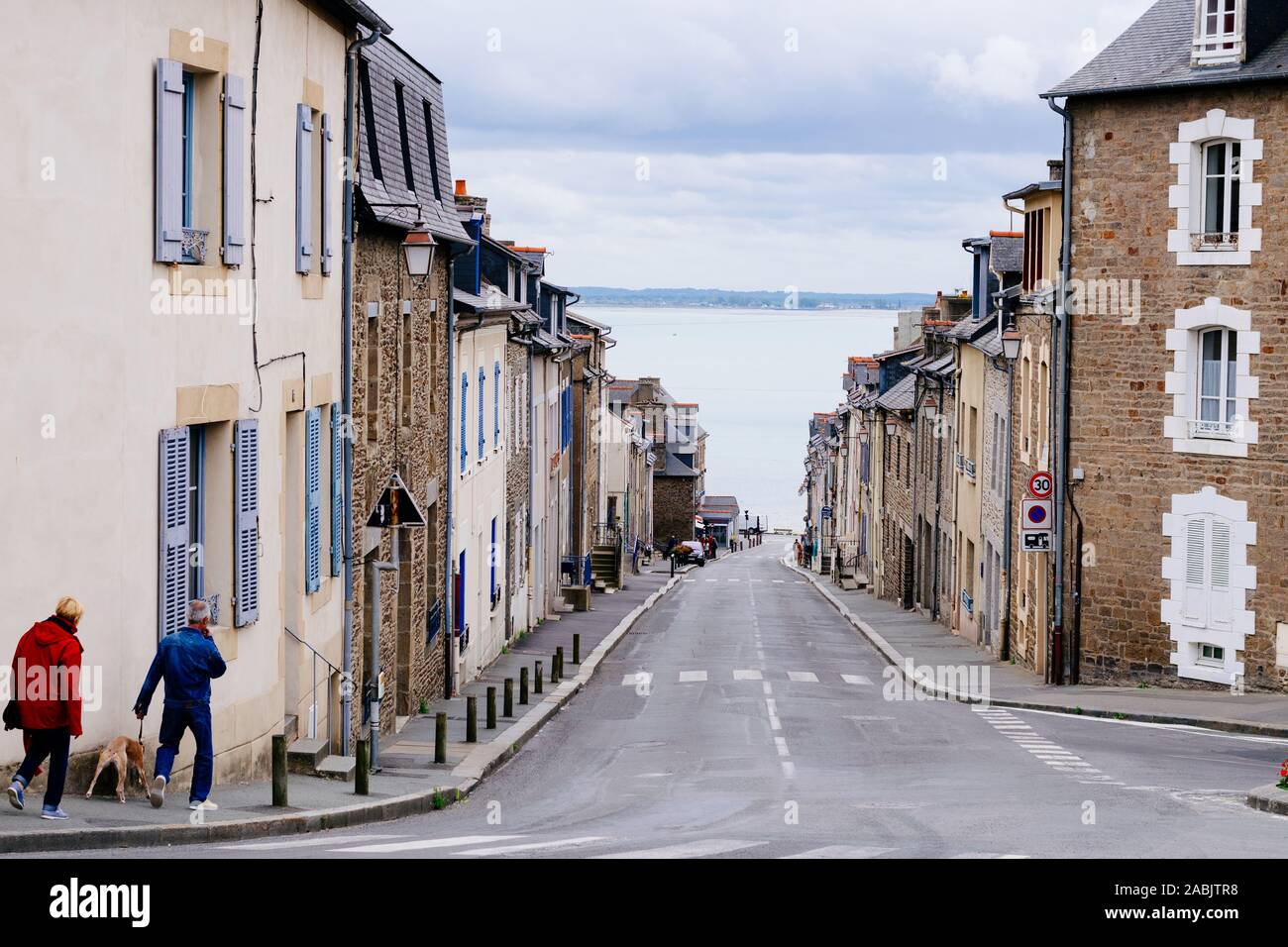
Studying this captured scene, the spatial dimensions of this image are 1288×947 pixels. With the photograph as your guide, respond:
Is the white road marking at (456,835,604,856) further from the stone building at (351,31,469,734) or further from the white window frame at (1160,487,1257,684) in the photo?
the white window frame at (1160,487,1257,684)

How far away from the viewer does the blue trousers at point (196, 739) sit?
12.5 meters

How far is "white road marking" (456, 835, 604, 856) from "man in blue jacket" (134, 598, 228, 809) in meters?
2.37

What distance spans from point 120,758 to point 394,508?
17.0 ft

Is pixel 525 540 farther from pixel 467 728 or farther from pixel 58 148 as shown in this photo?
pixel 58 148

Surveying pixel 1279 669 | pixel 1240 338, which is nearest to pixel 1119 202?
pixel 1240 338

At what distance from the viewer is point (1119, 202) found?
2638 cm

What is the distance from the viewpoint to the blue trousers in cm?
1253

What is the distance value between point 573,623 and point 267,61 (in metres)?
29.2

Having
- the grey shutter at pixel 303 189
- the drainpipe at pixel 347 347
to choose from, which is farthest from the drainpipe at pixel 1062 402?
the grey shutter at pixel 303 189

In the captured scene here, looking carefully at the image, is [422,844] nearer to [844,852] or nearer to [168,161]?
[844,852]

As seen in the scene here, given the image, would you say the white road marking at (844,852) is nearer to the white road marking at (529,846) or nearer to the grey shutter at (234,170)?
the white road marking at (529,846)

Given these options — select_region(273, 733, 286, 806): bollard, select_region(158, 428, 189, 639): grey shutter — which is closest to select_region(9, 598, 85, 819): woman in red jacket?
select_region(158, 428, 189, 639): grey shutter

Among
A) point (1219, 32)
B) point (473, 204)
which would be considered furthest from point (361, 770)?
point (473, 204)

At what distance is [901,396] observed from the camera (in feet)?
180
